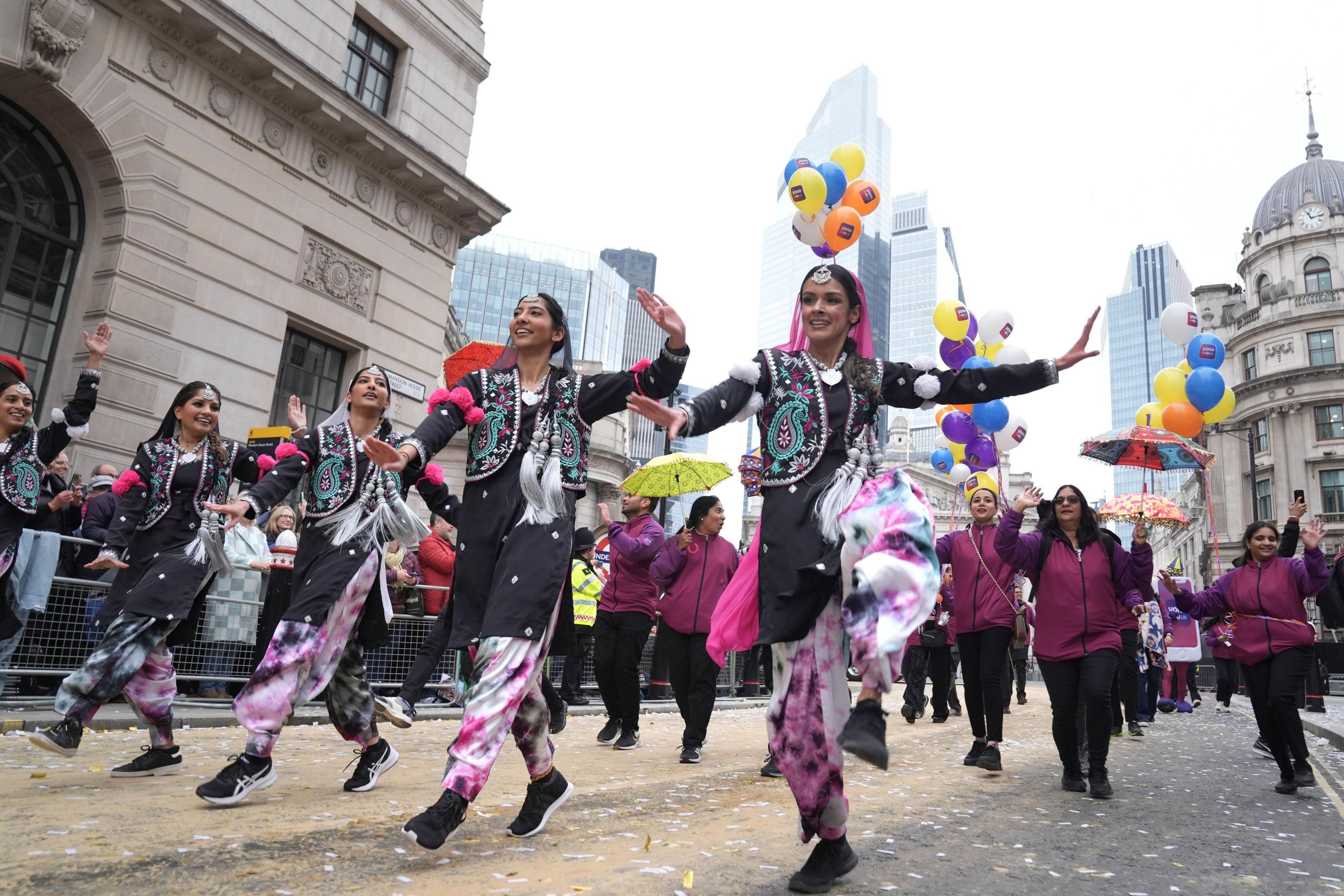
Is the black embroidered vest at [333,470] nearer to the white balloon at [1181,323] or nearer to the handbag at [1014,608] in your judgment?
the handbag at [1014,608]

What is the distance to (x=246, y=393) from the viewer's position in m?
13.1

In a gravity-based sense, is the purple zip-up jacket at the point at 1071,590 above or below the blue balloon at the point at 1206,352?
below

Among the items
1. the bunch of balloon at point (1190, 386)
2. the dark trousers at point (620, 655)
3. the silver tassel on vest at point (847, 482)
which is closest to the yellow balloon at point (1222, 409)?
the bunch of balloon at point (1190, 386)

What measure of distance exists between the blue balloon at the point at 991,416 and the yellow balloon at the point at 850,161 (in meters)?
3.75

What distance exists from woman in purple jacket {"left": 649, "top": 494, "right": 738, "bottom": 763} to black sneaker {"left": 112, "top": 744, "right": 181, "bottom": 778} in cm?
365

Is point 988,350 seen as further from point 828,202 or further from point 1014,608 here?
point 1014,608

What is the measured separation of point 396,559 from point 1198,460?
9912 mm

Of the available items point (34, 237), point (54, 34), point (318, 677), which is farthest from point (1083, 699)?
point (54, 34)

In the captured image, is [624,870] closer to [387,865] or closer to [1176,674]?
[387,865]

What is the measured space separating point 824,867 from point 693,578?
4610 mm

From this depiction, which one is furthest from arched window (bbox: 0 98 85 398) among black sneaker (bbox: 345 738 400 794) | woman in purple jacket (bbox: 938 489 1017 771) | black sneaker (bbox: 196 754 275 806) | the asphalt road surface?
woman in purple jacket (bbox: 938 489 1017 771)

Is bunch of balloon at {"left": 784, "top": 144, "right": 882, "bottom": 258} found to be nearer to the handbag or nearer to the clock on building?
the handbag

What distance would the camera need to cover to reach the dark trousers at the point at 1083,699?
19.6ft

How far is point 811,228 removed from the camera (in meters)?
11.7
